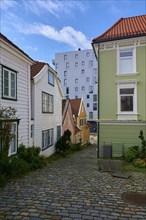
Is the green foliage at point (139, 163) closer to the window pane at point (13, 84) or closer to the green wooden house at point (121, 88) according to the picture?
the green wooden house at point (121, 88)

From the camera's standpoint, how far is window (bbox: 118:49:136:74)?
1480 cm

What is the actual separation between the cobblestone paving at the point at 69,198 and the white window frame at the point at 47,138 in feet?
25.6

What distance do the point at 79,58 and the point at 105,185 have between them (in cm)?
6031

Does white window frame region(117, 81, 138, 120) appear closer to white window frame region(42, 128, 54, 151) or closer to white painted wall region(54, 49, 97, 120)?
white window frame region(42, 128, 54, 151)

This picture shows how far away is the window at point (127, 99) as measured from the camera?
48.1 feet

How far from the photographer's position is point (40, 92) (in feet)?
51.5

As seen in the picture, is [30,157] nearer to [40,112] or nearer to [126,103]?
[40,112]

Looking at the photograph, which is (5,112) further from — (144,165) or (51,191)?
(144,165)

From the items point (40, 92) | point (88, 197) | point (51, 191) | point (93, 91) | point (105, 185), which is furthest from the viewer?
point (93, 91)

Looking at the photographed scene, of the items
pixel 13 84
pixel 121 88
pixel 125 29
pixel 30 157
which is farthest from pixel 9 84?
pixel 125 29

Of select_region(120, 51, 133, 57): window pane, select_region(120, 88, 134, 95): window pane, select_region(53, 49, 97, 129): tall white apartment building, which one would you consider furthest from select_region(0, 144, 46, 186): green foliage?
select_region(53, 49, 97, 129): tall white apartment building

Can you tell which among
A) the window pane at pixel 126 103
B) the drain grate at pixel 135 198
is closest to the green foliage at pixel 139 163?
the window pane at pixel 126 103

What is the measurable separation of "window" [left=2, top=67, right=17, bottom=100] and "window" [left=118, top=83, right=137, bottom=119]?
25.8ft

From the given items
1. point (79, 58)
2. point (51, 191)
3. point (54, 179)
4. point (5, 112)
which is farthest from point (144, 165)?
point (79, 58)
